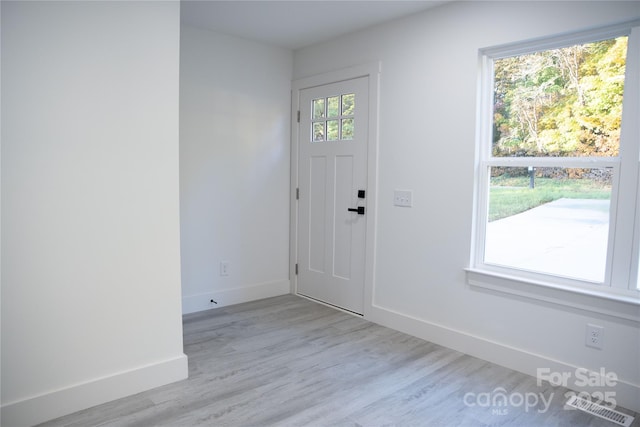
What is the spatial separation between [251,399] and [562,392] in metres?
1.78

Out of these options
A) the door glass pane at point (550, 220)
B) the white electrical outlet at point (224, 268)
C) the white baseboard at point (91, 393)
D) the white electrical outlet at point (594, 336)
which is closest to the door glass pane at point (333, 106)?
the door glass pane at point (550, 220)

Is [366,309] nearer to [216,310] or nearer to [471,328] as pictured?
[471,328]

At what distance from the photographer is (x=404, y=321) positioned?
3.30 metres

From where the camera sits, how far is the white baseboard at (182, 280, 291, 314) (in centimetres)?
366

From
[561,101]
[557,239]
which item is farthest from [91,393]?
[561,101]

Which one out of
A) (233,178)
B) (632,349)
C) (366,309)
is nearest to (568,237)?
(632,349)

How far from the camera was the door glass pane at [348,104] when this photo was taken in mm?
3630

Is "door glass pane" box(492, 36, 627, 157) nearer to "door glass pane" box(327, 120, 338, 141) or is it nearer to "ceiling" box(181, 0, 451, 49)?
"ceiling" box(181, 0, 451, 49)

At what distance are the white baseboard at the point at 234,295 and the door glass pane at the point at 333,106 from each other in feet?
5.76

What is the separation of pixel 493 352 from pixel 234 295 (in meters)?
2.28

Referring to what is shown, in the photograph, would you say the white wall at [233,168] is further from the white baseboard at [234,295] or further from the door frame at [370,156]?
the door frame at [370,156]

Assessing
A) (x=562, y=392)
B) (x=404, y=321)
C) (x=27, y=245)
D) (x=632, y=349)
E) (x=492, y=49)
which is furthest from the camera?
(x=404, y=321)

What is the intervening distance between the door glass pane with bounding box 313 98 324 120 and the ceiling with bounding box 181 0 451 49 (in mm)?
548

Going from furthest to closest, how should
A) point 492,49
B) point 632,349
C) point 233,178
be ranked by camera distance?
point 233,178 < point 492,49 < point 632,349
